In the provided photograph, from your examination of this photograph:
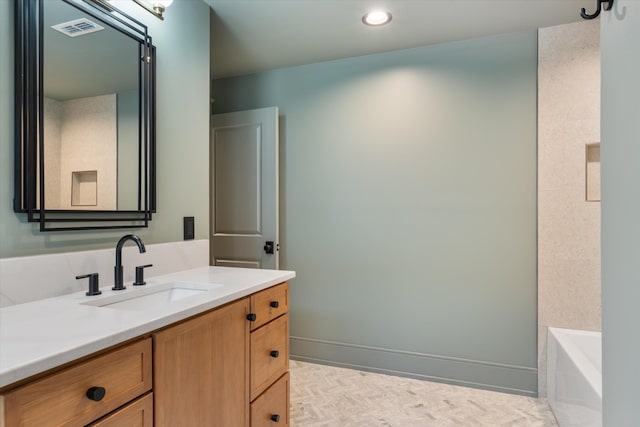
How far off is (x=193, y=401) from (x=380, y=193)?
1923 millimetres

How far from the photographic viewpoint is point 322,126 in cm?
286

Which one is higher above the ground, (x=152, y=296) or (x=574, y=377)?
(x=152, y=296)

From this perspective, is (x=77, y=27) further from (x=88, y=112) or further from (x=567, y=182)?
(x=567, y=182)

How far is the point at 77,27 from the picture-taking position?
1.40 m

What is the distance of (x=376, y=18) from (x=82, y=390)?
228 cm

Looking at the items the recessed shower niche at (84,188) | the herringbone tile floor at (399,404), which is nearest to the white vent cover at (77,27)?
the recessed shower niche at (84,188)

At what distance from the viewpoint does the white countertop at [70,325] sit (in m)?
0.74

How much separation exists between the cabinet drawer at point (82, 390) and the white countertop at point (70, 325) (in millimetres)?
43

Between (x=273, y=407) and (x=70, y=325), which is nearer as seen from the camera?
(x=70, y=325)

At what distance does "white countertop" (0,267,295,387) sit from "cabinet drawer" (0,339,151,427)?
1.7 inches

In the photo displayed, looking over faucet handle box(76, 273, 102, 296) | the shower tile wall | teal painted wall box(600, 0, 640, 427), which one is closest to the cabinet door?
faucet handle box(76, 273, 102, 296)

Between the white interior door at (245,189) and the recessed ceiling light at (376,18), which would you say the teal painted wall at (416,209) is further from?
the recessed ceiling light at (376,18)

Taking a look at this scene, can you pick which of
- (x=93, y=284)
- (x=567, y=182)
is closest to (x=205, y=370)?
(x=93, y=284)

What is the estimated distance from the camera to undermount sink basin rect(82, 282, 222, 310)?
1.31 metres
